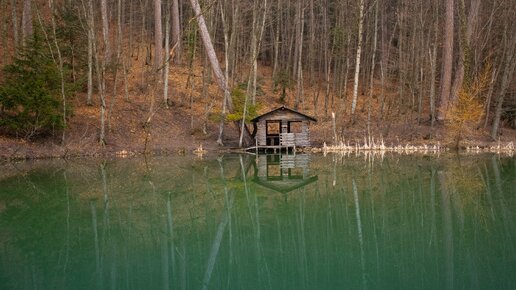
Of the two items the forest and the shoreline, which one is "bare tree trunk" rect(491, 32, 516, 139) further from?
the shoreline

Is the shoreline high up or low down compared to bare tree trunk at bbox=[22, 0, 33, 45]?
down

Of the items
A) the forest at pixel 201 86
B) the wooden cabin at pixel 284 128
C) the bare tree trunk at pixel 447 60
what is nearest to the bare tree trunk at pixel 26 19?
the forest at pixel 201 86

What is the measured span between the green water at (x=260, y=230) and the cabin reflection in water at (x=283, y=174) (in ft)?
0.42

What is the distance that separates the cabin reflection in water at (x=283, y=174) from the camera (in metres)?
14.9

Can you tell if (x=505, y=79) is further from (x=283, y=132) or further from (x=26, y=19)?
(x=26, y=19)

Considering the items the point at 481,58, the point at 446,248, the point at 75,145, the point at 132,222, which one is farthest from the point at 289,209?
the point at 481,58

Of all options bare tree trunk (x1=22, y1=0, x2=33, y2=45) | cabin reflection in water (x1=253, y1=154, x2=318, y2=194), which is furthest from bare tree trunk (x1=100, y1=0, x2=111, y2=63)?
cabin reflection in water (x1=253, y1=154, x2=318, y2=194)

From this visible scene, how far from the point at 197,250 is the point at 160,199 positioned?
4953mm

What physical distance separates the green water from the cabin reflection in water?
127mm

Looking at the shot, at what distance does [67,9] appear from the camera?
27516 mm

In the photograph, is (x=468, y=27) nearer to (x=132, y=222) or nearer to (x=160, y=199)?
(x=160, y=199)

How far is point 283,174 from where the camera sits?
17.5 m

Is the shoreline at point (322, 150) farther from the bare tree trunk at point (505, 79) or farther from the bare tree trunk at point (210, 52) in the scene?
the bare tree trunk at point (210, 52)

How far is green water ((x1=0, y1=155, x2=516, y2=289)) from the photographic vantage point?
6445mm
